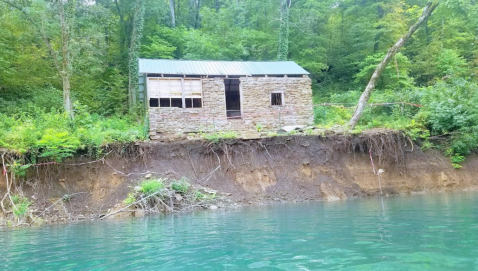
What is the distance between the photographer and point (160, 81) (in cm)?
1864

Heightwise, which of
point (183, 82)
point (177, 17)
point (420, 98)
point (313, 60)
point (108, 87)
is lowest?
point (420, 98)

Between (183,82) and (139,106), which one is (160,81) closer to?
(183,82)

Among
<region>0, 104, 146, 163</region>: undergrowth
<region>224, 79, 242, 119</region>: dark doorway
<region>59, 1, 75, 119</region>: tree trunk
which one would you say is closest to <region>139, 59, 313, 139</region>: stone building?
<region>224, 79, 242, 119</region>: dark doorway

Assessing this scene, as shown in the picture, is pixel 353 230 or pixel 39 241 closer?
pixel 353 230

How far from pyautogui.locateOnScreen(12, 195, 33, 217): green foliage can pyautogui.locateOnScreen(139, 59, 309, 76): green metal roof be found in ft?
28.1

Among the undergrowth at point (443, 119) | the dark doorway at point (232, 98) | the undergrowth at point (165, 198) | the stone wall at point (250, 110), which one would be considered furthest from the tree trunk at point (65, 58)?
the undergrowth at point (443, 119)

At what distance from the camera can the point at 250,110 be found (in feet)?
65.5

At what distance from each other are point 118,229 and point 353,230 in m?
6.11

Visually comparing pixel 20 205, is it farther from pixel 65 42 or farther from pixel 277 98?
pixel 277 98

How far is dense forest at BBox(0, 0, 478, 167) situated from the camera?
1695cm

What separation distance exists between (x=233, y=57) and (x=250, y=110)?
11221mm

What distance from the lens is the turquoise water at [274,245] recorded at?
4598 millimetres

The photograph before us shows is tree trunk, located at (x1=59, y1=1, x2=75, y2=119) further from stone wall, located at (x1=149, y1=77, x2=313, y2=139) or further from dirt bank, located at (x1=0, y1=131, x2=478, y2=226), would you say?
dirt bank, located at (x1=0, y1=131, x2=478, y2=226)

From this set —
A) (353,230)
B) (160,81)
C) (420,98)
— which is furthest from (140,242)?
(420,98)
